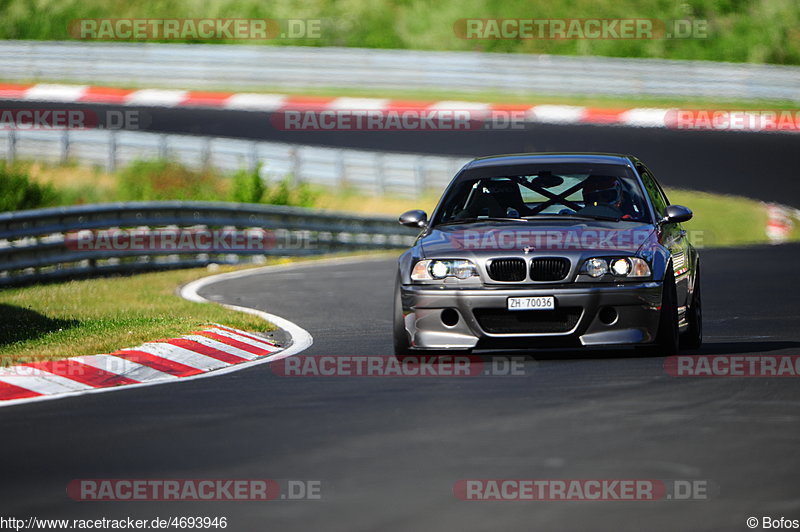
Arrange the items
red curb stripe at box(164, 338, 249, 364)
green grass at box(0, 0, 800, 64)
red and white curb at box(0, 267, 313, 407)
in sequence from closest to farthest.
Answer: red and white curb at box(0, 267, 313, 407) < red curb stripe at box(164, 338, 249, 364) < green grass at box(0, 0, 800, 64)

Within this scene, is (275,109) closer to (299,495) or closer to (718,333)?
(718,333)

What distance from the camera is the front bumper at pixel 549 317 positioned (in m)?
9.98

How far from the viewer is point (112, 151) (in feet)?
98.1

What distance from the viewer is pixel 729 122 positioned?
36.3m

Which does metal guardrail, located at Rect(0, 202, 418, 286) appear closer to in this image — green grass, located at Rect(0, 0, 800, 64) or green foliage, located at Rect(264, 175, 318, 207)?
green foliage, located at Rect(264, 175, 318, 207)

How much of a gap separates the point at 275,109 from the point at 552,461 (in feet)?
106

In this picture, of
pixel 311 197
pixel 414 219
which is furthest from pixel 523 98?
pixel 414 219

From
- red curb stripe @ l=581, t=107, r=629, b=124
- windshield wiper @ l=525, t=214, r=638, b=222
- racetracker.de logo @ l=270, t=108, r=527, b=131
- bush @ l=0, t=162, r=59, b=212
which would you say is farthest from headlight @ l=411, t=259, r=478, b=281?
red curb stripe @ l=581, t=107, r=629, b=124

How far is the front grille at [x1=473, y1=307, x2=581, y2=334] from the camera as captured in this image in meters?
10.0

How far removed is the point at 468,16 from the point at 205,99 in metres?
13.5

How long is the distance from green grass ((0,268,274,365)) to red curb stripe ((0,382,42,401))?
0.67 metres

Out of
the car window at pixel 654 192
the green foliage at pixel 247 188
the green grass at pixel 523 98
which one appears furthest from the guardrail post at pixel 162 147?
the car window at pixel 654 192

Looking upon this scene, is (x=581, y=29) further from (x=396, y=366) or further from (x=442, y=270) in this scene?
(x=396, y=366)

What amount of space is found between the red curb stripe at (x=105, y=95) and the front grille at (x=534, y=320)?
97.2 feet
